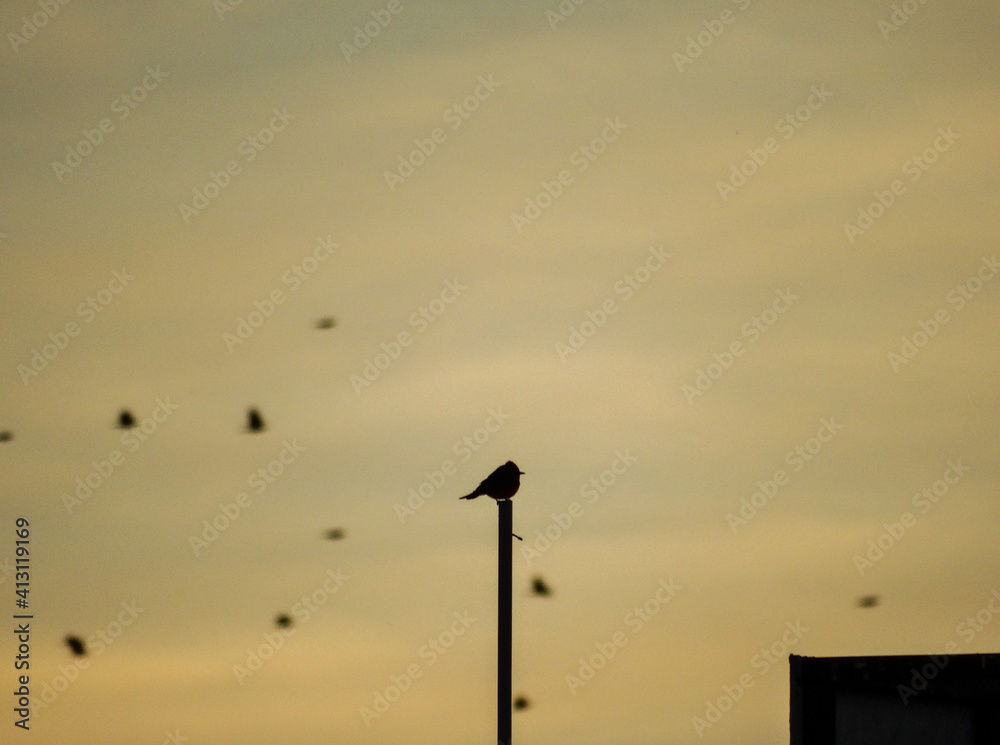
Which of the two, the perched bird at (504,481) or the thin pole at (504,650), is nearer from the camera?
the thin pole at (504,650)

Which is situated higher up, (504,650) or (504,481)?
(504,481)

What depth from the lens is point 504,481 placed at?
1524 centimetres

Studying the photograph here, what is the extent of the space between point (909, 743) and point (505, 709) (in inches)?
385

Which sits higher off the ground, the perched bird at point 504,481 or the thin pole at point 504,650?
the perched bird at point 504,481

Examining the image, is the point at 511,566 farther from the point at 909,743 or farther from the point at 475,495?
the point at 909,743

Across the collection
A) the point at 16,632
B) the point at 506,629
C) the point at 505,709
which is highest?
the point at 16,632

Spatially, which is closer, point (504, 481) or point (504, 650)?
point (504, 650)

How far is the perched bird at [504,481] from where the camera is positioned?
14.9 metres

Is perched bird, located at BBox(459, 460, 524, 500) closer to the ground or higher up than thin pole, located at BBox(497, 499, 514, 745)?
higher up

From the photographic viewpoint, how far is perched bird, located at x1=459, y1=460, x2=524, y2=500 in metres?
14.9

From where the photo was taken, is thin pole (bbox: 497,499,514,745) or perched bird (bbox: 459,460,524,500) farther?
perched bird (bbox: 459,460,524,500)

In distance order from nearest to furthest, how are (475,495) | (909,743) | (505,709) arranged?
1. (505,709)
2. (475,495)
3. (909,743)

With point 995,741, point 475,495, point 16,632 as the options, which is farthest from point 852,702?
point 16,632

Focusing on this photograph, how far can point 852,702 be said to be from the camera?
2061 cm
